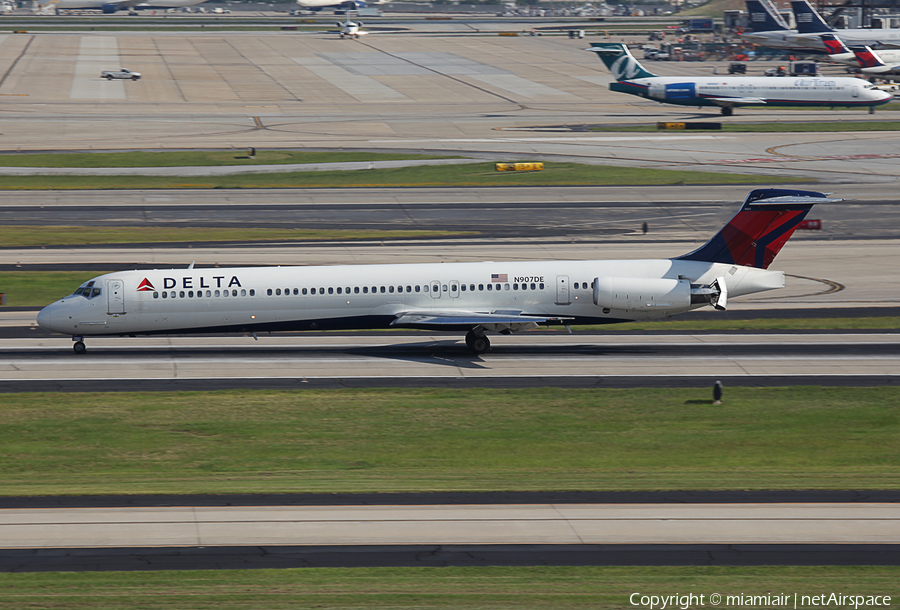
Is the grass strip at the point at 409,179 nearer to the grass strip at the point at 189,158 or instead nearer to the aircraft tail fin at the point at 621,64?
the grass strip at the point at 189,158

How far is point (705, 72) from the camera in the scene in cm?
14512

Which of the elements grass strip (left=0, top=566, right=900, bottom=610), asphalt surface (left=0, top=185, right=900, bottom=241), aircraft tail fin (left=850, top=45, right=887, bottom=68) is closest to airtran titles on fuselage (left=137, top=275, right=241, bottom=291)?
asphalt surface (left=0, top=185, right=900, bottom=241)

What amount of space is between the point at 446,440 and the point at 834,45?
421ft

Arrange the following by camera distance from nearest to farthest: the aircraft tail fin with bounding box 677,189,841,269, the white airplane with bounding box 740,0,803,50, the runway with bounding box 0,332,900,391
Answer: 1. the runway with bounding box 0,332,900,391
2. the aircraft tail fin with bounding box 677,189,841,269
3. the white airplane with bounding box 740,0,803,50

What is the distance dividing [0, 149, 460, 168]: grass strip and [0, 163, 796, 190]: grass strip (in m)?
4.26

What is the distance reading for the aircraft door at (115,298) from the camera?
124 ft

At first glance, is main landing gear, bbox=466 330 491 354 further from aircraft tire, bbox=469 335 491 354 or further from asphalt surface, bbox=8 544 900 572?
asphalt surface, bbox=8 544 900 572

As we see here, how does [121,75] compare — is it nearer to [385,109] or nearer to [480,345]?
[385,109]

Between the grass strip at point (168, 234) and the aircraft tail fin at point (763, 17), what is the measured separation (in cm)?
11568

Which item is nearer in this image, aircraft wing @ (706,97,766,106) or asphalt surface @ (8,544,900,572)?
asphalt surface @ (8,544,900,572)

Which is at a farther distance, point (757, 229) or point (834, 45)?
point (834, 45)

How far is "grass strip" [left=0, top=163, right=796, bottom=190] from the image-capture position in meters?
75.1

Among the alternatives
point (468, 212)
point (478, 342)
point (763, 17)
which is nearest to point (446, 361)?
point (478, 342)
